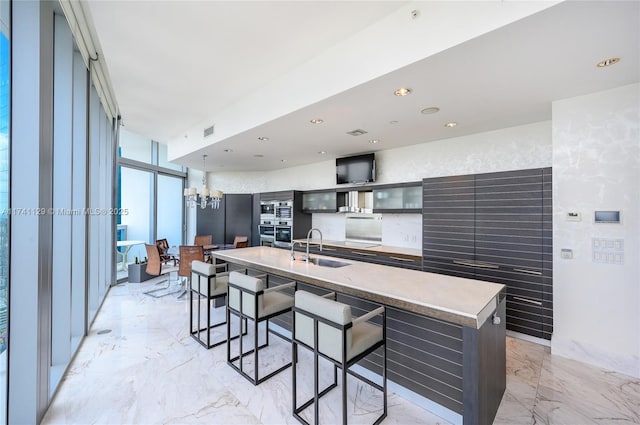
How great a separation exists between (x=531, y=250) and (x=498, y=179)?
91cm

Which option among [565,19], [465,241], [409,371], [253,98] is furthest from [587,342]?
[253,98]

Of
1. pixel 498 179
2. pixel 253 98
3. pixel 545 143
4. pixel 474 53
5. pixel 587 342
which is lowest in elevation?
pixel 587 342

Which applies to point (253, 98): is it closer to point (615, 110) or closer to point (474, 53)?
point (474, 53)

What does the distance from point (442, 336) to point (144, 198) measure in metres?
6.93

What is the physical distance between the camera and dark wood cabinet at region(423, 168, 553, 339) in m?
3.02

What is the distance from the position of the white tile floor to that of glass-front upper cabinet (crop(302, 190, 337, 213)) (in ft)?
10.2

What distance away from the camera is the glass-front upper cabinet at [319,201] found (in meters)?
5.60

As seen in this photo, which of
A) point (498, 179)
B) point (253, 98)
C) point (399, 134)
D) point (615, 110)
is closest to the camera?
point (615, 110)

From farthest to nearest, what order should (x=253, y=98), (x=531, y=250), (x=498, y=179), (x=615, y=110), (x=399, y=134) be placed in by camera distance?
(x=399, y=134), (x=253, y=98), (x=498, y=179), (x=531, y=250), (x=615, y=110)

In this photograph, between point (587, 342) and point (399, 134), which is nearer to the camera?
point (587, 342)

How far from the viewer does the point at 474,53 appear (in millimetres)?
1914

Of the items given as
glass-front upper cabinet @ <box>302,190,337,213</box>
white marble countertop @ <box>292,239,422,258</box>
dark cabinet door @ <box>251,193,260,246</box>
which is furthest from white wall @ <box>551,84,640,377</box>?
dark cabinet door @ <box>251,193,260,246</box>

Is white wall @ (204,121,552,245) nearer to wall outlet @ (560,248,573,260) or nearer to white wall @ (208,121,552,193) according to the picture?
white wall @ (208,121,552,193)

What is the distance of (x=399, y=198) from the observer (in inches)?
180
